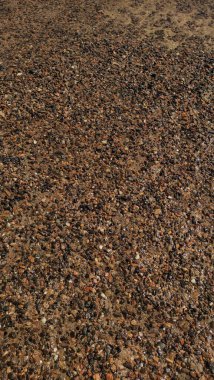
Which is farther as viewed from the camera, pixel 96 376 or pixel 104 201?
pixel 104 201

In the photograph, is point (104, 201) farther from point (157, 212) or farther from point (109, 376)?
point (109, 376)

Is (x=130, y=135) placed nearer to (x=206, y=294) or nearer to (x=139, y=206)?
(x=139, y=206)

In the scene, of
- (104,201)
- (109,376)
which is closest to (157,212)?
(104,201)

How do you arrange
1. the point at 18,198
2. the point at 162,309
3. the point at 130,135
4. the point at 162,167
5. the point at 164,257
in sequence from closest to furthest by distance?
the point at 162,309 → the point at 164,257 → the point at 18,198 → the point at 162,167 → the point at 130,135

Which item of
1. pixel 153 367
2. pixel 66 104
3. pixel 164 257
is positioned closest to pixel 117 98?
pixel 66 104

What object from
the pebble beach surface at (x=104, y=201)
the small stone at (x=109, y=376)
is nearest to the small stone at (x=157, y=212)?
the pebble beach surface at (x=104, y=201)

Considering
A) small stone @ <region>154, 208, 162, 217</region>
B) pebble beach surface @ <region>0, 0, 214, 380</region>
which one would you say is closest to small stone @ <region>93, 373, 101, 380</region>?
pebble beach surface @ <region>0, 0, 214, 380</region>

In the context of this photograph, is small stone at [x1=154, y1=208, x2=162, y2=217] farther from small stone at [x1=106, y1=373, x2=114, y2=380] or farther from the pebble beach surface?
small stone at [x1=106, y1=373, x2=114, y2=380]

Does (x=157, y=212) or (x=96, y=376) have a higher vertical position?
(x=157, y=212)
